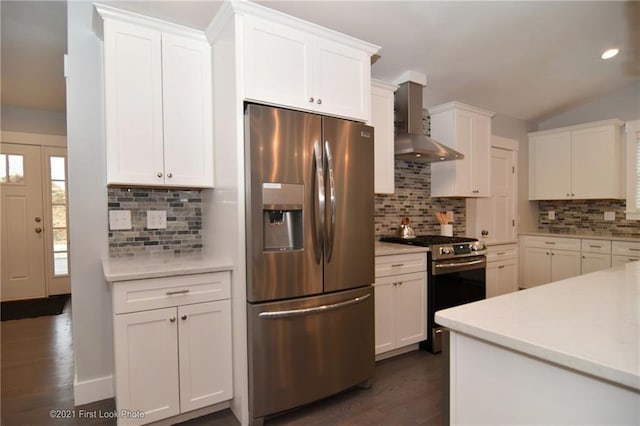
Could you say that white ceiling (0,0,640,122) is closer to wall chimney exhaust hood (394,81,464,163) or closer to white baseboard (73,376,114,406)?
wall chimney exhaust hood (394,81,464,163)

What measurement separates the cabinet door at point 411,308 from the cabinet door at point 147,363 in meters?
1.76

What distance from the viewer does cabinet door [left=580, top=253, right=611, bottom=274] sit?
420 centimetres

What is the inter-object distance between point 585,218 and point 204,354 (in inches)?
209

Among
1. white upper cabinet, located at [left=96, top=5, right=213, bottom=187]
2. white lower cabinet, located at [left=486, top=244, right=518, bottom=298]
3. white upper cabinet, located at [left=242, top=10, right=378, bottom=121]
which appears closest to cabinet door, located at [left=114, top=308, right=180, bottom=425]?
white upper cabinet, located at [left=96, top=5, right=213, bottom=187]

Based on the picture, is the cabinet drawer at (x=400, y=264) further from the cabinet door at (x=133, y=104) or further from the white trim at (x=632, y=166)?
the white trim at (x=632, y=166)

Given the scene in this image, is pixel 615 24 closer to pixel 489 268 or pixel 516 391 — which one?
pixel 489 268

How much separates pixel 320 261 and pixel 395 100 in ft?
7.22

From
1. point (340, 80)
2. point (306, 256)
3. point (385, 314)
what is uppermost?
point (340, 80)

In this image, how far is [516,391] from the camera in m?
0.92

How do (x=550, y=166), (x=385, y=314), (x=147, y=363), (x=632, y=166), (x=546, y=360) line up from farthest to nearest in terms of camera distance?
(x=550, y=166)
(x=632, y=166)
(x=385, y=314)
(x=147, y=363)
(x=546, y=360)

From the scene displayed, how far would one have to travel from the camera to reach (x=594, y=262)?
4293 millimetres

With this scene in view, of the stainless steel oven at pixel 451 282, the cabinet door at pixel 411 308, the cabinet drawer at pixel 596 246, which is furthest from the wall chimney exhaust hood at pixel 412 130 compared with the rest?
the cabinet drawer at pixel 596 246

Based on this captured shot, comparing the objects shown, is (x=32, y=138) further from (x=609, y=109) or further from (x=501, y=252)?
(x=609, y=109)

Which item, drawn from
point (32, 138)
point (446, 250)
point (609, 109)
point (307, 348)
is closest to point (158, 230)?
point (307, 348)
